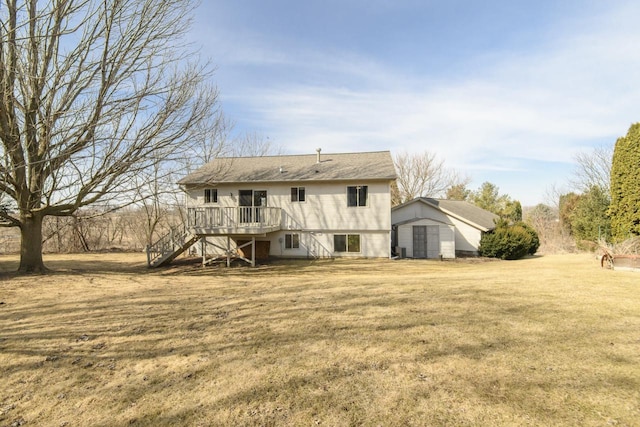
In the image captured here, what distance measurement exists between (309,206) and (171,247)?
804 centimetres

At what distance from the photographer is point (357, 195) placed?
17.9 m

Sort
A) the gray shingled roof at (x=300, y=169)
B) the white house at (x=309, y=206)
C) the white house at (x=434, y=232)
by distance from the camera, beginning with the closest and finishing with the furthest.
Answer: the white house at (x=309, y=206)
the gray shingled roof at (x=300, y=169)
the white house at (x=434, y=232)

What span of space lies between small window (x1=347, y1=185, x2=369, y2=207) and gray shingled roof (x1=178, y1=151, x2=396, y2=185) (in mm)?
749

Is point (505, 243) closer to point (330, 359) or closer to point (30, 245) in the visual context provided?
Result: point (330, 359)

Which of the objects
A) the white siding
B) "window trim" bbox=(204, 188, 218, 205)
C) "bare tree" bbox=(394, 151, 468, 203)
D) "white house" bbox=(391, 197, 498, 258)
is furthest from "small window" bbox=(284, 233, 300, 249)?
"bare tree" bbox=(394, 151, 468, 203)

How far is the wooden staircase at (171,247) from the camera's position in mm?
15570

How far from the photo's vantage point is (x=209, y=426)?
2.96m

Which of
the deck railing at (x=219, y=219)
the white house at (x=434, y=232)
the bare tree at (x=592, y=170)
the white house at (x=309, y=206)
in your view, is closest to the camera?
the deck railing at (x=219, y=219)

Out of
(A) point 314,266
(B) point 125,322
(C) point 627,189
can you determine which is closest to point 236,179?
(A) point 314,266

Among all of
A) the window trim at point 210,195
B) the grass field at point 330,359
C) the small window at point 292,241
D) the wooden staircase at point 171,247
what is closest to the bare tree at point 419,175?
the small window at point 292,241

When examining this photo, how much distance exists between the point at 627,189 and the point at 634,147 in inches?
75.7

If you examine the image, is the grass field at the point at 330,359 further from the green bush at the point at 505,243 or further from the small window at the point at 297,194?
the green bush at the point at 505,243

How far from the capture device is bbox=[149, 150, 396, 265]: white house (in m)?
17.6

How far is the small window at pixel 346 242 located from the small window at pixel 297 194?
311cm
